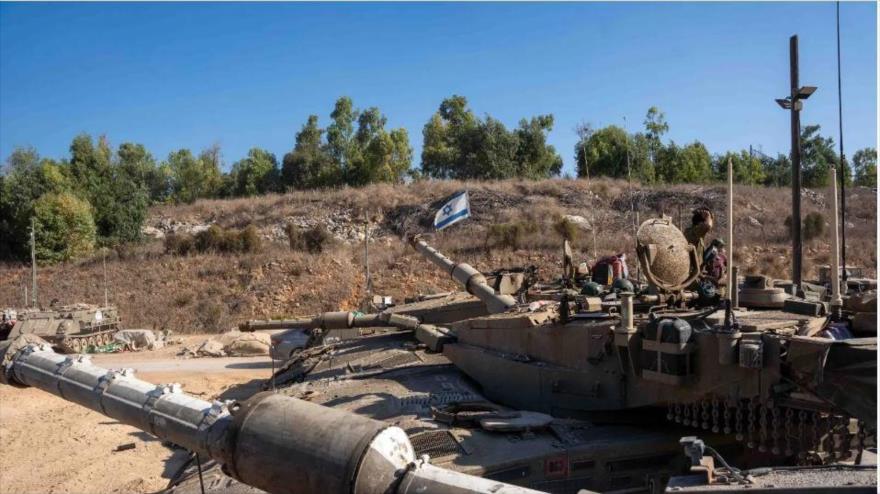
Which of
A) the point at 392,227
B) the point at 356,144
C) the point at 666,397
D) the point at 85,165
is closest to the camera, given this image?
the point at 666,397

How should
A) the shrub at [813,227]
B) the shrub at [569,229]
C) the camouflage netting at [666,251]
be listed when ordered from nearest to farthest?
the camouflage netting at [666,251]
the shrub at [813,227]
the shrub at [569,229]

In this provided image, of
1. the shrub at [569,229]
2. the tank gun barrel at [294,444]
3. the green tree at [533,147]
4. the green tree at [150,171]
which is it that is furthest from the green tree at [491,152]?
the tank gun barrel at [294,444]

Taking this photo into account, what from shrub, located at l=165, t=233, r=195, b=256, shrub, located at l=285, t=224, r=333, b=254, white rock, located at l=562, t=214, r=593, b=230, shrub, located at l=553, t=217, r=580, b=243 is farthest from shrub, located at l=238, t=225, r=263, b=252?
white rock, located at l=562, t=214, r=593, b=230

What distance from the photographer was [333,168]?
181 feet

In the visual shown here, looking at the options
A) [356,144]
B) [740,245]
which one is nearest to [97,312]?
[740,245]

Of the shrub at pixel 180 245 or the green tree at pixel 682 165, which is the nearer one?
the shrub at pixel 180 245

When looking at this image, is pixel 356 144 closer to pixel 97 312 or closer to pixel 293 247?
pixel 293 247

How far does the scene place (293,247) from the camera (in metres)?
38.5

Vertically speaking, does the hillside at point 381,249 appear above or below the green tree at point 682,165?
below

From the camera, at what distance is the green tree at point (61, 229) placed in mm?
40031

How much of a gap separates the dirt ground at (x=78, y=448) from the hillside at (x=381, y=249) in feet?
45.6

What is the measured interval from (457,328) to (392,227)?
32024 millimetres

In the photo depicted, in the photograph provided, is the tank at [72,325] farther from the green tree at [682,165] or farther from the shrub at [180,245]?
the green tree at [682,165]

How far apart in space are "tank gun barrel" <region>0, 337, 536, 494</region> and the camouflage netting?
4412mm
